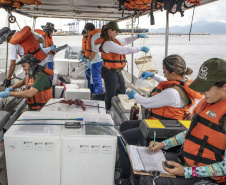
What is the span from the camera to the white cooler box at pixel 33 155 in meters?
1.38

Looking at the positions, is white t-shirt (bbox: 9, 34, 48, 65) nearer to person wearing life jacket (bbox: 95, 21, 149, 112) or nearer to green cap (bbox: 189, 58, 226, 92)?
person wearing life jacket (bbox: 95, 21, 149, 112)

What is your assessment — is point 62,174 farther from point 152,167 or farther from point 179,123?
point 179,123

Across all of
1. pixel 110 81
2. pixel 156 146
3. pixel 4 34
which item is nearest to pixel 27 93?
pixel 110 81

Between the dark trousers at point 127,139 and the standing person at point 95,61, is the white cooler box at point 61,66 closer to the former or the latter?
the standing person at point 95,61

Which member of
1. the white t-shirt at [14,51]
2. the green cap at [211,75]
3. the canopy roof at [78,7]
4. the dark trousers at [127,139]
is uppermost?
the canopy roof at [78,7]

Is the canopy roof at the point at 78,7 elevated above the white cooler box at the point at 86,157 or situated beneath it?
elevated above

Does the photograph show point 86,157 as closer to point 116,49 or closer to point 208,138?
point 208,138

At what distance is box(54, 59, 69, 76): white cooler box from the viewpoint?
6577mm

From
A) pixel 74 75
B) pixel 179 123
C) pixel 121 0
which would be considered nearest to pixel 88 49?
pixel 74 75

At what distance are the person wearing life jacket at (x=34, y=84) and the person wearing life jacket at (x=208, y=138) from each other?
1744 mm

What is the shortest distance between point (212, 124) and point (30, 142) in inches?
43.9

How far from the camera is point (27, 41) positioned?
3906 millimetres

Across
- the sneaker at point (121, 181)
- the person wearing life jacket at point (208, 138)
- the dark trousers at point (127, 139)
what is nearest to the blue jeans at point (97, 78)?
the dark trousers at point (127, 139)

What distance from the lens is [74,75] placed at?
5.91m
